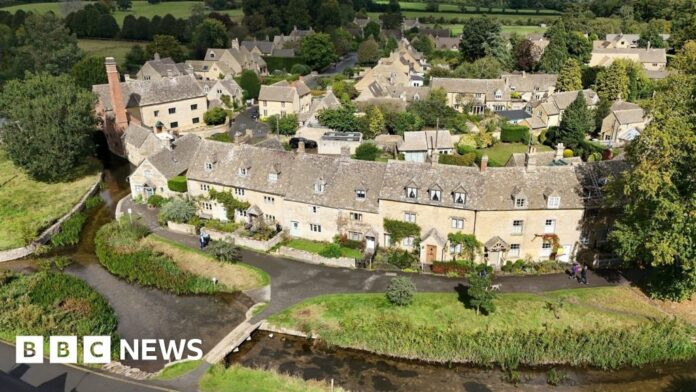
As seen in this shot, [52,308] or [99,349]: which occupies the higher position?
Result: [52,308]

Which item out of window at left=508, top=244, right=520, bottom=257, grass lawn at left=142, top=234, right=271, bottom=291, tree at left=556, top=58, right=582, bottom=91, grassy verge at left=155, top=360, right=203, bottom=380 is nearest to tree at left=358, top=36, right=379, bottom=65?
tree at left=556, top=58, right=582, bottom=91

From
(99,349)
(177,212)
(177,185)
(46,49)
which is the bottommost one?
(99,349)

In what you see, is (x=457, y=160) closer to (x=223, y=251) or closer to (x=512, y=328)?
(x=512, y=328)

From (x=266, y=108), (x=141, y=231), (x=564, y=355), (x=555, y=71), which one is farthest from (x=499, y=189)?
(x=555, y=71)

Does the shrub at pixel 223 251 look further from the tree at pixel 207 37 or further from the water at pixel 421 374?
the tree at pixel 207 37

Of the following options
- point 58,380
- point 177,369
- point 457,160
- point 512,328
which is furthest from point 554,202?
point 58,380

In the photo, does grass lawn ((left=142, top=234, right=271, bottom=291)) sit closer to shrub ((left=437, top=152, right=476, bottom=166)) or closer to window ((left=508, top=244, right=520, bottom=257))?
window ((left=508, top=244, right=520, bottom=257))
